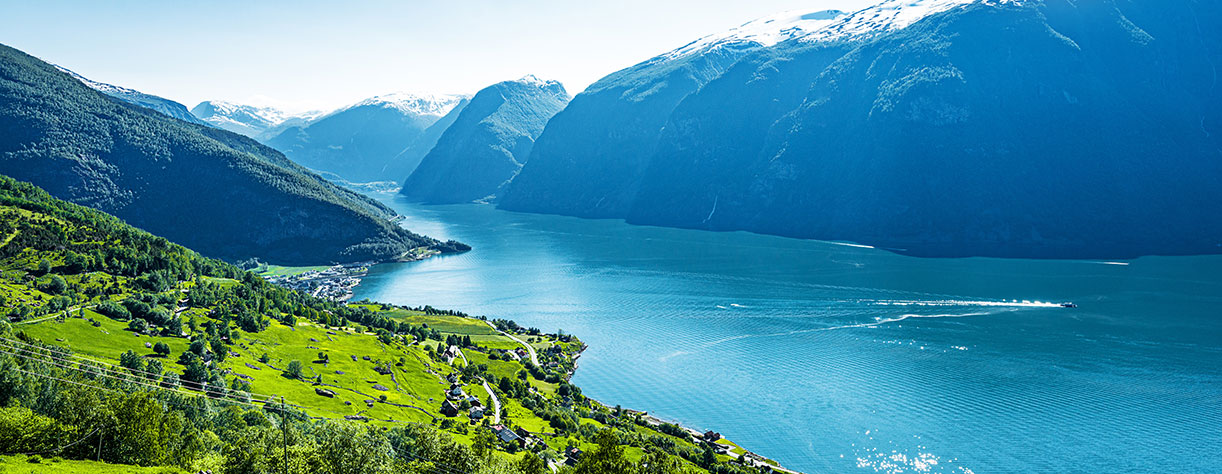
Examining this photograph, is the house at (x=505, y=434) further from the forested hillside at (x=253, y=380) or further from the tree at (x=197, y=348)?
the tree at (x=197, y=348)

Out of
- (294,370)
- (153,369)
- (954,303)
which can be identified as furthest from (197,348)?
(954,303)

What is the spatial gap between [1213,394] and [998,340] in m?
30.1

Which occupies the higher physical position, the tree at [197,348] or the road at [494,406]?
the tree at [197,348]

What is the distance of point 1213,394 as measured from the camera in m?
92.4

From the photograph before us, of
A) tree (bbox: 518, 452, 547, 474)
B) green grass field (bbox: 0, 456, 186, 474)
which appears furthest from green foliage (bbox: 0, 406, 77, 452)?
tree (bbox: 518, 452, 547, 474)

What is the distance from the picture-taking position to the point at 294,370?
81.9m

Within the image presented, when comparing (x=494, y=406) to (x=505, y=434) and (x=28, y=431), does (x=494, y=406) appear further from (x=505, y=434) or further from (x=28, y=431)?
(x=28, y=431)

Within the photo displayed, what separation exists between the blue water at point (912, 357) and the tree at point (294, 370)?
126 feet

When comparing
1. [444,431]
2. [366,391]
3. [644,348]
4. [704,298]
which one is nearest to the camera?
[444,431]

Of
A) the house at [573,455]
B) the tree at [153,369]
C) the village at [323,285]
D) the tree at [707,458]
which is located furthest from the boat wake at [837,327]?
the village at [323,285]

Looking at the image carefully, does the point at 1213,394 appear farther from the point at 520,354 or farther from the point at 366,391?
the point at 366,391

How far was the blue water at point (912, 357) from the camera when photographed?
3155 inches

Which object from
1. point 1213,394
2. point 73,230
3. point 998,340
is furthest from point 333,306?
point 1213,394

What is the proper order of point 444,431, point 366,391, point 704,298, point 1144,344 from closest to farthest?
point 444,431
point 366,391
point 1144,344
point 704,298
